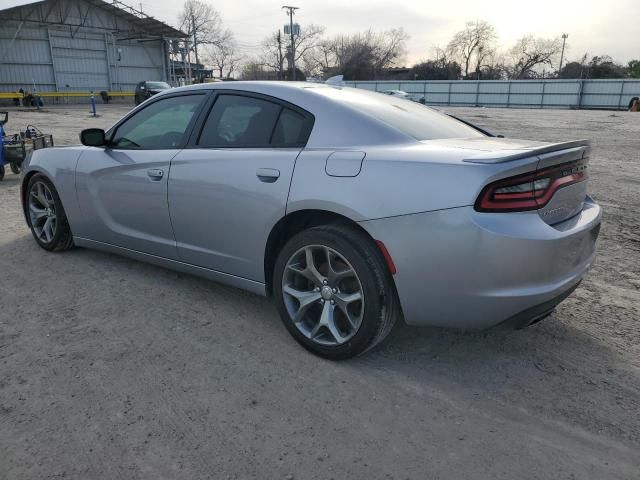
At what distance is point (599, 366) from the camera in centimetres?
293

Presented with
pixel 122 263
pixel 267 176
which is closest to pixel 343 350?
pixel 267 176

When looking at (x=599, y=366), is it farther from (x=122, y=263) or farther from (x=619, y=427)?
(x=122, y=263)

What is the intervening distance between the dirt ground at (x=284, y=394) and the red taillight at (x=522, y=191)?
99 centimetres

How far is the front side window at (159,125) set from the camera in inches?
148

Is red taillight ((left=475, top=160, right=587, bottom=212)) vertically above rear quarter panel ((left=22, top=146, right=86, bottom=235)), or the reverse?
red taillight ((left=475, top=160, right=587, bottom=212))

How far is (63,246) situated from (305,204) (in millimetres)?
2997

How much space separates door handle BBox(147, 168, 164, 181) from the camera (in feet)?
12.1

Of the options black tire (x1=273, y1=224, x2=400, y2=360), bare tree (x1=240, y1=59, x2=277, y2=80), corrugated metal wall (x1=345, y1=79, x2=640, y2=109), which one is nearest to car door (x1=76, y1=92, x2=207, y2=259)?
black tire (x1=273, y1=224, x2=400, y2=360)

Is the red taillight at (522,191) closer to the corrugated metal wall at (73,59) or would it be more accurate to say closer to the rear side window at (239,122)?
the rear side window at (239,122)

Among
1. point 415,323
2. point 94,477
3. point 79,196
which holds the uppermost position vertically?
point 79,196

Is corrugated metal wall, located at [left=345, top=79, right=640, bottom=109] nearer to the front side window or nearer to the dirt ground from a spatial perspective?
the front side window

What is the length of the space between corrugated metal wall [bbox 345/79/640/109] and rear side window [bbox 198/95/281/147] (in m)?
38.9

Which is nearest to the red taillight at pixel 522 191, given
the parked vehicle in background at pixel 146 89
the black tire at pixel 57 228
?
the black tire at pixel 57 228

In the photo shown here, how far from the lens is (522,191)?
8.11ft
